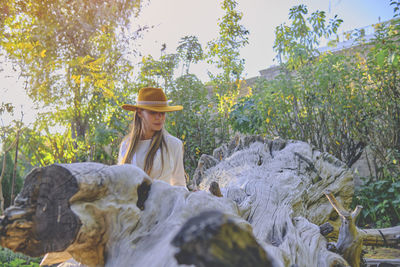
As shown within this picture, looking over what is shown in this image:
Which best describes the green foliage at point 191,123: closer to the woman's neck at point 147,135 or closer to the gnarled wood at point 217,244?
the woman's neck at point 147,135

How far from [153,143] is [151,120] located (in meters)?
0.20

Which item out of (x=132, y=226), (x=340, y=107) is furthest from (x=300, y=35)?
(x=132, y=226)

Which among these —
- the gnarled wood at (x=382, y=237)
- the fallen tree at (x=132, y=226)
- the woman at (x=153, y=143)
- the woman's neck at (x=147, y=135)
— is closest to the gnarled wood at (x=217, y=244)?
the fallen tree at (x=132, y=226)

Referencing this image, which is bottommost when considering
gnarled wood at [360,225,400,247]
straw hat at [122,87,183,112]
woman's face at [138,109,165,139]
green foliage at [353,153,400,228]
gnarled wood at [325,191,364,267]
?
green foliage at [353,153,400,228]

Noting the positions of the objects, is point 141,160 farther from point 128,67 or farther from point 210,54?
point 210,54

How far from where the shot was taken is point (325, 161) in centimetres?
362

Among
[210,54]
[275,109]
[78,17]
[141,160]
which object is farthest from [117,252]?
[210,54]

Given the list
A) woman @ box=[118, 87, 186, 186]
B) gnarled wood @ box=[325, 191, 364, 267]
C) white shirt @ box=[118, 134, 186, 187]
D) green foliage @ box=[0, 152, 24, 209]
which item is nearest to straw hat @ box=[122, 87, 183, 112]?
woman @ box=[118, 87, 186, 186]

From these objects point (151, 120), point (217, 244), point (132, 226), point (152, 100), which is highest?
point (152, 100)

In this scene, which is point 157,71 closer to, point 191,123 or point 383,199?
point 191,123

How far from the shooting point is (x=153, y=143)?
2627 mm

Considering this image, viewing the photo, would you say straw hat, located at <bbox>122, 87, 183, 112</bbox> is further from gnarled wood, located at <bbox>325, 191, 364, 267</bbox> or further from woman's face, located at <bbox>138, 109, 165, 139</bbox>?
gnarled wood, located at <bbox>325, 191, 364, 267</bbox>

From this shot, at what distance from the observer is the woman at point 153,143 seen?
2545 mm

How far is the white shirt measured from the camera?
8.70 ft
